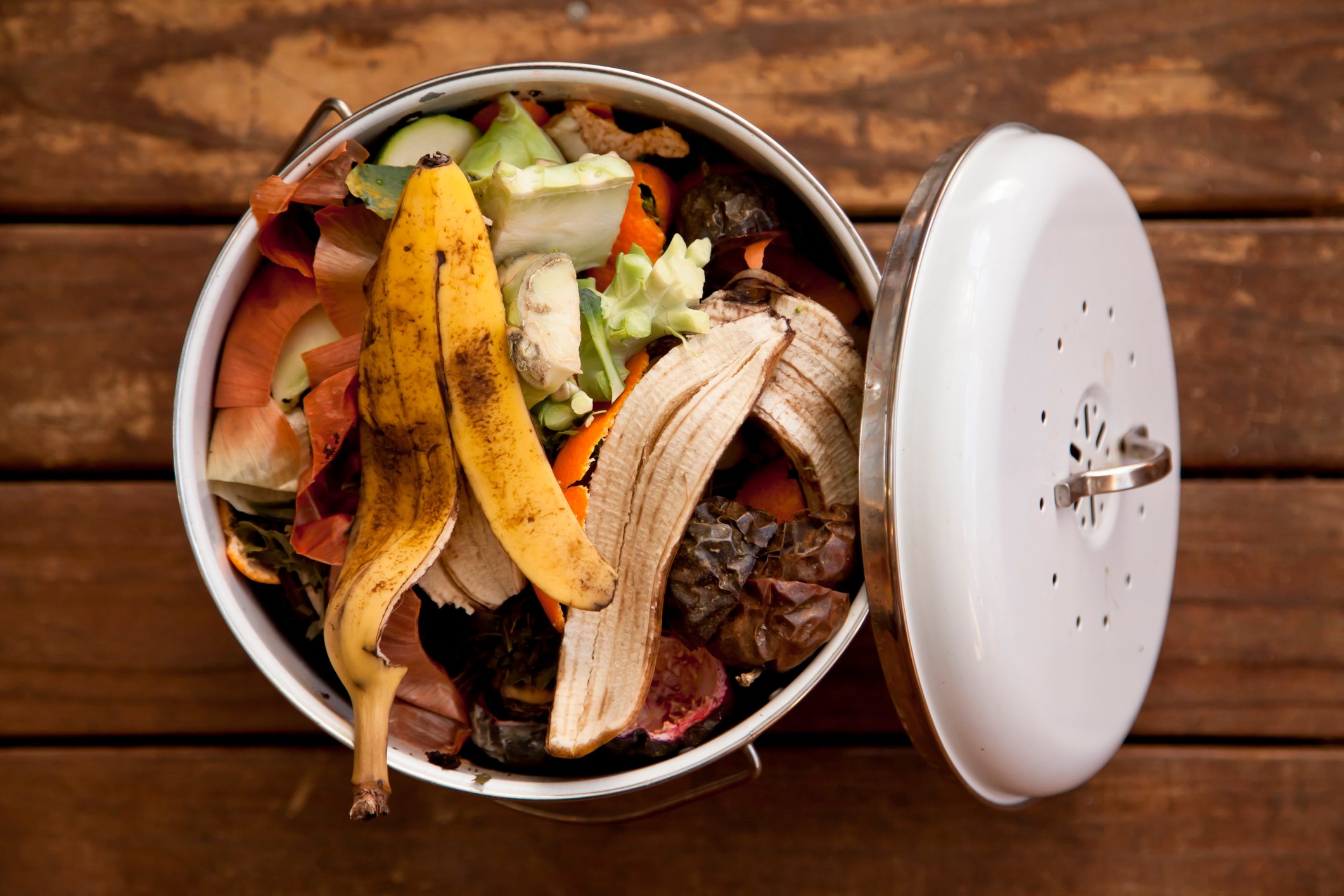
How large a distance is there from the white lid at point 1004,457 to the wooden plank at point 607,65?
0.15 meters

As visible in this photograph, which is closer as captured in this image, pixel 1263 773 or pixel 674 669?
pixel 674 669

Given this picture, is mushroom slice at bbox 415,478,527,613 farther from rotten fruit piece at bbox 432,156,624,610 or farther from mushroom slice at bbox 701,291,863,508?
mushroom slice at bbox 701,291,863,508

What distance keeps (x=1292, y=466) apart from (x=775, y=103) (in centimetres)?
46

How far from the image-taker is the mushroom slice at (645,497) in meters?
0.43

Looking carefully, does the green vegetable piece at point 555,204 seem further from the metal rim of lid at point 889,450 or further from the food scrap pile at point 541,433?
the metal rim of lid at point 889,450

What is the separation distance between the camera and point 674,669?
494mm

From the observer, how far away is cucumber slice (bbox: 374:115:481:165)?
465 mm

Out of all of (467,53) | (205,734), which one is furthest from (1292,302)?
(205,734)

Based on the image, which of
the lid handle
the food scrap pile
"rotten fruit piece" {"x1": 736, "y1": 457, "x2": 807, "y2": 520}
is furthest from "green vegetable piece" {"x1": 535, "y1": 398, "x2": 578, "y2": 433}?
the lid handle

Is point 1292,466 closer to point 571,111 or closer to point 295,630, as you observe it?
point 571,111

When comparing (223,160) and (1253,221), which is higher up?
(1253,221)

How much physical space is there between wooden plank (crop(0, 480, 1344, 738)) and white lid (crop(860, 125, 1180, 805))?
0.18m

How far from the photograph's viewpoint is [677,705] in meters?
0.49

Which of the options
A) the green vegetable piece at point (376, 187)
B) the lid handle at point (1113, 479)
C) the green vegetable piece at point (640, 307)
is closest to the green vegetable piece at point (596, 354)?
the green vegetable piece at point (640, 307)
